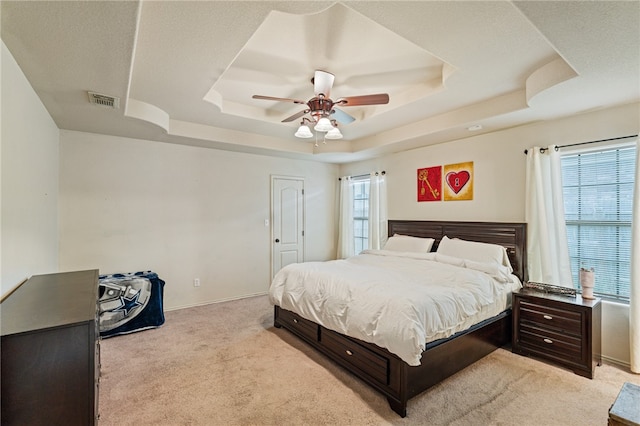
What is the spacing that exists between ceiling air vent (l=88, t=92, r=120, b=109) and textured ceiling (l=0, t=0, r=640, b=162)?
6 cm

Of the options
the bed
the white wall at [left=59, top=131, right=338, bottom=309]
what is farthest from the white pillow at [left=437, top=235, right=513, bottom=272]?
the white wall at [left=59, top=131, right=338, bottom=309]

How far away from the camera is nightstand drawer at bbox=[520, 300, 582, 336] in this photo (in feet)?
8.61

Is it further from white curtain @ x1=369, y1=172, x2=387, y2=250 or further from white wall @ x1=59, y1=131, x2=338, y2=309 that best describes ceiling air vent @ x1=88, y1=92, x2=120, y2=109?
white curtain @ x1=369, y1=172, x2=387, y2=250

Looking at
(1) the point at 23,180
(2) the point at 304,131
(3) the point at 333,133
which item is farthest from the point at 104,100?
(3) the point at 333,133

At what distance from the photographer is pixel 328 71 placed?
2.86 m

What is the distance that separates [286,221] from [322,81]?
3.16 metres

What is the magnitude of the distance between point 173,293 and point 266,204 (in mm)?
2018

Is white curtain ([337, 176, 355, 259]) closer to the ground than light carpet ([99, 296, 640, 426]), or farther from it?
farther from it

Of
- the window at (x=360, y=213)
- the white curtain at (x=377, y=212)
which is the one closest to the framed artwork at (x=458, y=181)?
the white curtain at (x=377, y=212)

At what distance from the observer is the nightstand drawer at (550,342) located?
2619 mm

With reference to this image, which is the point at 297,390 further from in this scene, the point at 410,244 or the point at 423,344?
the point at 410,244

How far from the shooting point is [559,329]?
2.72 meters

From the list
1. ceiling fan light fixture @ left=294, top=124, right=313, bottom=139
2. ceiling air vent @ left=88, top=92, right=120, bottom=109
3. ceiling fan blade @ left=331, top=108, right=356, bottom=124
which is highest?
ceiling air vent @ left=88, top=92, right=120, bottom=109

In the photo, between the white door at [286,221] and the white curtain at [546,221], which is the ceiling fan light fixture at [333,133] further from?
the white door at [286,221]
